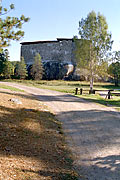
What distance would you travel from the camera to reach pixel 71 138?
23.0ft

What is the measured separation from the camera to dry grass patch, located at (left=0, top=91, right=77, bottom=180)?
4156 mm

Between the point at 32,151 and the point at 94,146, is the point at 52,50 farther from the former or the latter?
the point at 32,151

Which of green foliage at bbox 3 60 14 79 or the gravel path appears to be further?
green foliage at bbox 3 60 14 79

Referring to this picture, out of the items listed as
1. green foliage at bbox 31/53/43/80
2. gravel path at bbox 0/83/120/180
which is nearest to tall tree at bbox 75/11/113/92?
gravel path at bbox 0/83/120/180

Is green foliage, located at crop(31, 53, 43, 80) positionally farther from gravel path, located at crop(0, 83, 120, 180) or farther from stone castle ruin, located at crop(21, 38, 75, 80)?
gravel path, located at crop(0, 83, 120, 180)

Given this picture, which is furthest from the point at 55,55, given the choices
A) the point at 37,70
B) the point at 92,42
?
the point at 92,42

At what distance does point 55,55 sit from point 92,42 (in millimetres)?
36588

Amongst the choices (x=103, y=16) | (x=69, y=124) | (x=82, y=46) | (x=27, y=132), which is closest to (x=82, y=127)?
(x=69, y=124)

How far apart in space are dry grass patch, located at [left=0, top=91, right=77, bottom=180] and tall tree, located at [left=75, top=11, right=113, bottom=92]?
76.2 ft

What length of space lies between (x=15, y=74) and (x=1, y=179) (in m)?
62.5

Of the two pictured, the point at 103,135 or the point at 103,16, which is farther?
the point at 103,16

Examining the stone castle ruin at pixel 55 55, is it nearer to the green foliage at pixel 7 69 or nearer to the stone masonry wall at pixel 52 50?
the stone masonry wall at pixel 52 50

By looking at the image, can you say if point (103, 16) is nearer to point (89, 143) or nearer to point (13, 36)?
point (13, 36)

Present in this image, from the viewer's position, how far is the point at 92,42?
30.8m
